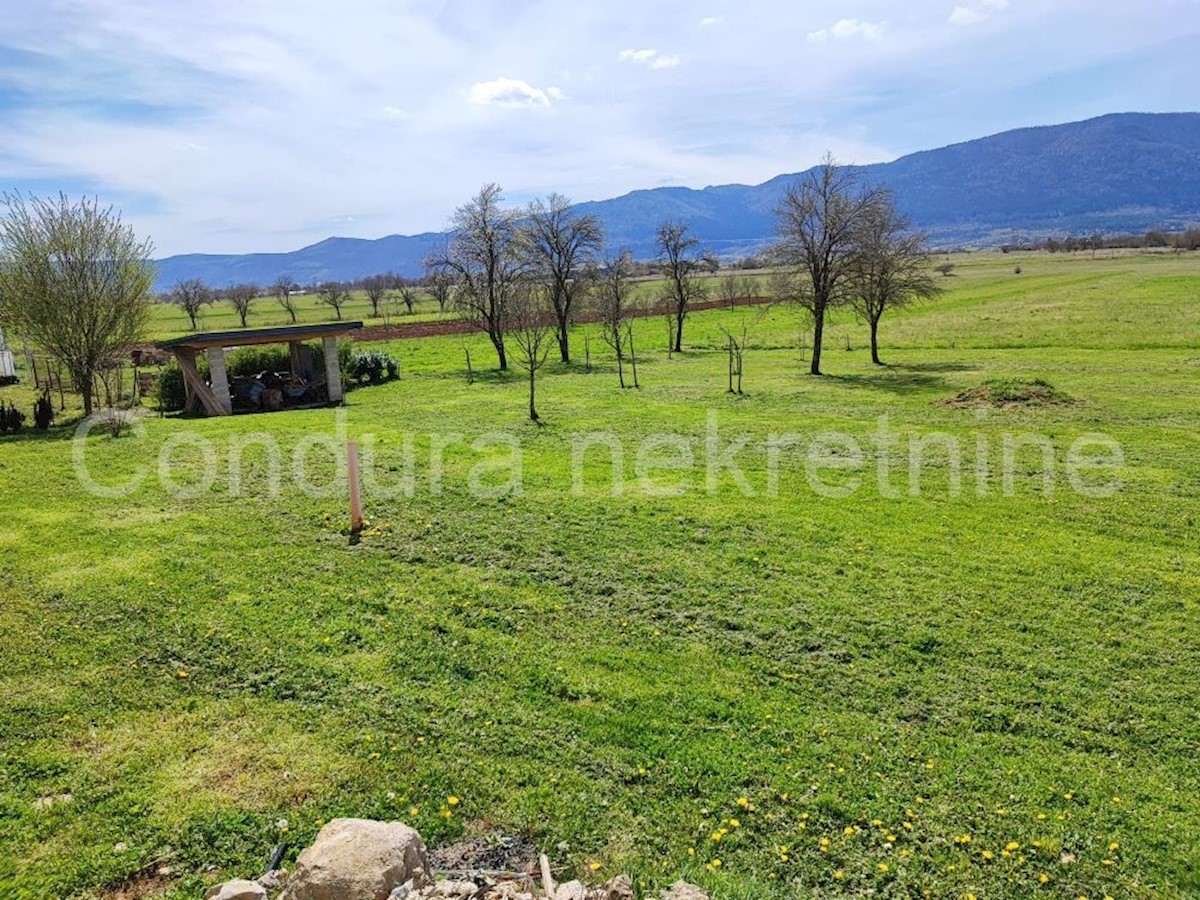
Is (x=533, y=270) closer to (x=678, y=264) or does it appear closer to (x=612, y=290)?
(x=612, y=290)

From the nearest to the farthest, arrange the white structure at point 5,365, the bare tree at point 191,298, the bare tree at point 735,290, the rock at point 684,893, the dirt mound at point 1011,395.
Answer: the rock at point 684,893, the dirt mound at point 1011,395, the white structure at point 5,365, the bare tree at point 735,290, the bare tree at point 191,298

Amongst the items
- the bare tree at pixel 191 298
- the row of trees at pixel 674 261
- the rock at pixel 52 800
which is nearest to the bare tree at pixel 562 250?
the row of trees at pixel 674 261

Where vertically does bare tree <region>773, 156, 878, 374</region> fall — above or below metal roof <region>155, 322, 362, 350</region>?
above

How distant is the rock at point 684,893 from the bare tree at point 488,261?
113 ft

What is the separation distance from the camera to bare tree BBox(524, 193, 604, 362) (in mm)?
40062

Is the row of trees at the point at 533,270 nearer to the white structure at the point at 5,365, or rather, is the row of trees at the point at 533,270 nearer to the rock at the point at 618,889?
the white structure at the point at 5,365

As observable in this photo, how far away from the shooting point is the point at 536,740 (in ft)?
19.2

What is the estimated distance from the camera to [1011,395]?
21.1 m

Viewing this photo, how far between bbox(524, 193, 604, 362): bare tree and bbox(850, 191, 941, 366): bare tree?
15371 millimetres

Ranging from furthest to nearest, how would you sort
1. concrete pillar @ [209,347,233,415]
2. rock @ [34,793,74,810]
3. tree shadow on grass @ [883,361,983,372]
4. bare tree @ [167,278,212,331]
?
bare tree @ [167,278,212,331] < tree shadow on grass @ [883,361,983,372] < concrete pillar @ [209,347,233,415] < rock @ [34,793,74,810]

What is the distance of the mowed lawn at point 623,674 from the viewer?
15.7 ft

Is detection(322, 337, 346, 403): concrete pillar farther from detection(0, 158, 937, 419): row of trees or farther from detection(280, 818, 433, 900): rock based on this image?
detection(280, 818, 433, 900): rock

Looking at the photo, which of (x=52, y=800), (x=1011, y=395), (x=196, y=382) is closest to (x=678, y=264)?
(x=1011, y=395)

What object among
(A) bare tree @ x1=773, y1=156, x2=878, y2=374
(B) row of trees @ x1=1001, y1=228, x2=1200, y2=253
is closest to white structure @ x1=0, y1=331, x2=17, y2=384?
(A) bare tree @ x1=773, y1=156, x2=878, y2=374
